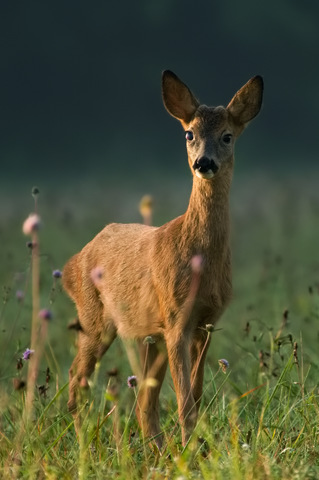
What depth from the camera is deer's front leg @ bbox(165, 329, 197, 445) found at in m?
4.94

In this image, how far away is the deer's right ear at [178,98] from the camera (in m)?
5.47

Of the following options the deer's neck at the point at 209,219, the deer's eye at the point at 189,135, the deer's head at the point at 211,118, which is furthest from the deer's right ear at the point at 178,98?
the deer's neck at the point at 209,219

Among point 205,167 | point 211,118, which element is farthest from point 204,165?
point 211,118

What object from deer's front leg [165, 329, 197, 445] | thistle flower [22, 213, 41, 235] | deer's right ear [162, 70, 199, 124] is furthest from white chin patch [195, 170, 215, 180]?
thistle flower [22, 213, 41, 235]

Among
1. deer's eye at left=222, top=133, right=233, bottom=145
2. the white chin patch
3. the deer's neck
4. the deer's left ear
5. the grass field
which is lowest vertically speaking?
the grass field

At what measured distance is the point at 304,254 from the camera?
13.2m

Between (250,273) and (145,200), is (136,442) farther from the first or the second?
(250,273)

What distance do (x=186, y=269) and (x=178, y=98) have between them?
109 centimetres

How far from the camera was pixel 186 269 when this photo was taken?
518cm

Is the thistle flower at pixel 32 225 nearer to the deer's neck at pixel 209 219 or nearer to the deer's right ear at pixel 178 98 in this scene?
the deer's neck at pixel 209 219

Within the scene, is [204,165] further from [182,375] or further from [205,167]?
[182,375]

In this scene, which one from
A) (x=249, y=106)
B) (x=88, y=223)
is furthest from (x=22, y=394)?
(x=88, y=223)

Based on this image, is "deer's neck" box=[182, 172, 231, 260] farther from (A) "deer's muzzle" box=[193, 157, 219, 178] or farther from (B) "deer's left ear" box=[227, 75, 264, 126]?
(B) "deer's left ear" box=[227, 75, 264, 126]

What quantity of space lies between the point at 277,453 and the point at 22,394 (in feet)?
4.59
